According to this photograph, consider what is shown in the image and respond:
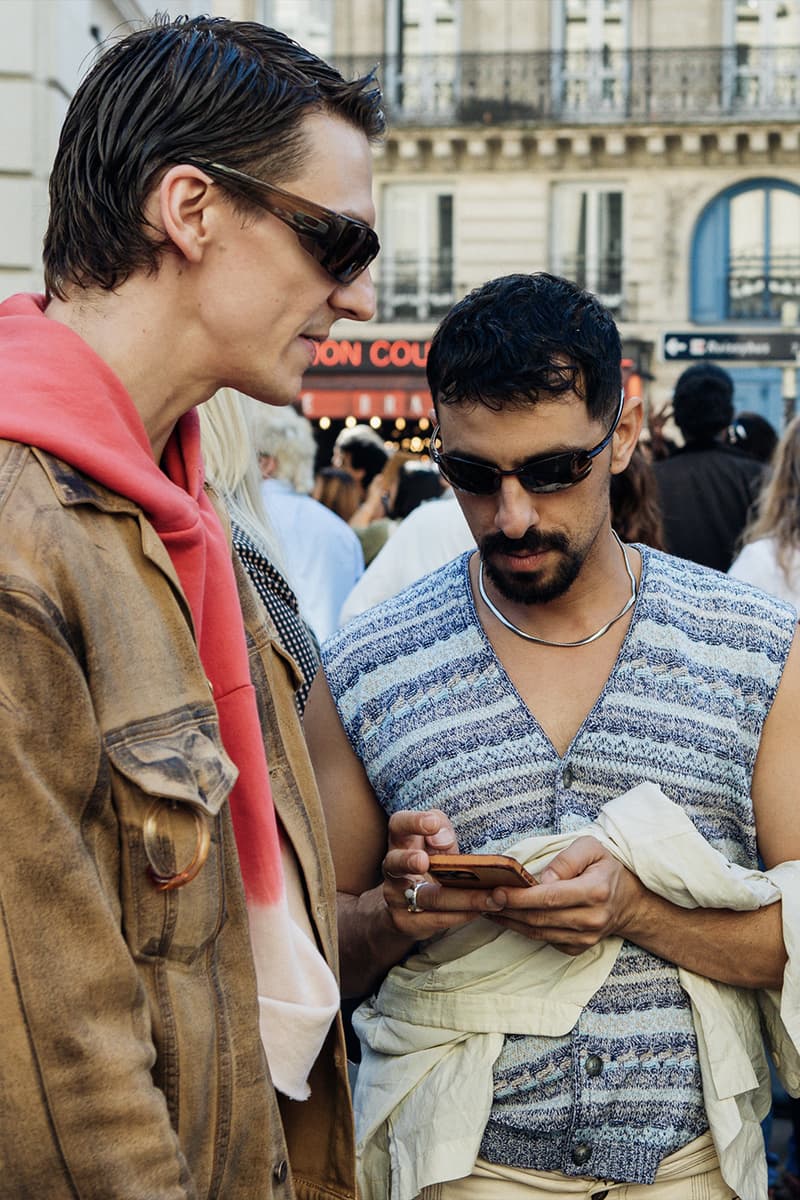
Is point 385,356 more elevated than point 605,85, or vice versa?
point 605,85

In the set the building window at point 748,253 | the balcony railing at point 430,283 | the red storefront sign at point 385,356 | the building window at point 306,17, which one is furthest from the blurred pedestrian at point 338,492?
the building window at point 306,17

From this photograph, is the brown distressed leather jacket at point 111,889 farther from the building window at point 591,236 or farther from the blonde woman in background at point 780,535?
the building window at point 591,236

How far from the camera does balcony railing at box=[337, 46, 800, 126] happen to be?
25844 millimetres

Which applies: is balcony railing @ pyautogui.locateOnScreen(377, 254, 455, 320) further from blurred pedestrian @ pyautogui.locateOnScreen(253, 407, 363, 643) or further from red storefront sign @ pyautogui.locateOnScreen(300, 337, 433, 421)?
blurred pedestrian @ pyautogui.locateOnScreen(253, 407, 363, 643)

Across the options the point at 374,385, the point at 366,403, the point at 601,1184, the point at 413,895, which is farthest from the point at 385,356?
the point at 601,1184

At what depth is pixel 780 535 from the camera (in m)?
4.80

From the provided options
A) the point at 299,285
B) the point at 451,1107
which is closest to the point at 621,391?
the point at 299,285

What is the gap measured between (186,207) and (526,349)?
741 mm

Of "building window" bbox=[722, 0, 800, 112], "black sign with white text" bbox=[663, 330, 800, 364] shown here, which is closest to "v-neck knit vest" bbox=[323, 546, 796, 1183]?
"black sign with white text" bbox=[663, 330, 800, 364]

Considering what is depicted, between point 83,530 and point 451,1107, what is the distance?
1.06m

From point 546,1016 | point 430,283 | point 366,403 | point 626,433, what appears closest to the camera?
point 546,1016

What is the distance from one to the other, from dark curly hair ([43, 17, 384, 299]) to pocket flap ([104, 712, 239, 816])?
0.52 m

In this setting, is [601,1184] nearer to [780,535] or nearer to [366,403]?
[780,535]

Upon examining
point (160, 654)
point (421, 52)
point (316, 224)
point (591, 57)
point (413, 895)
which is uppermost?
point (421, 52)
